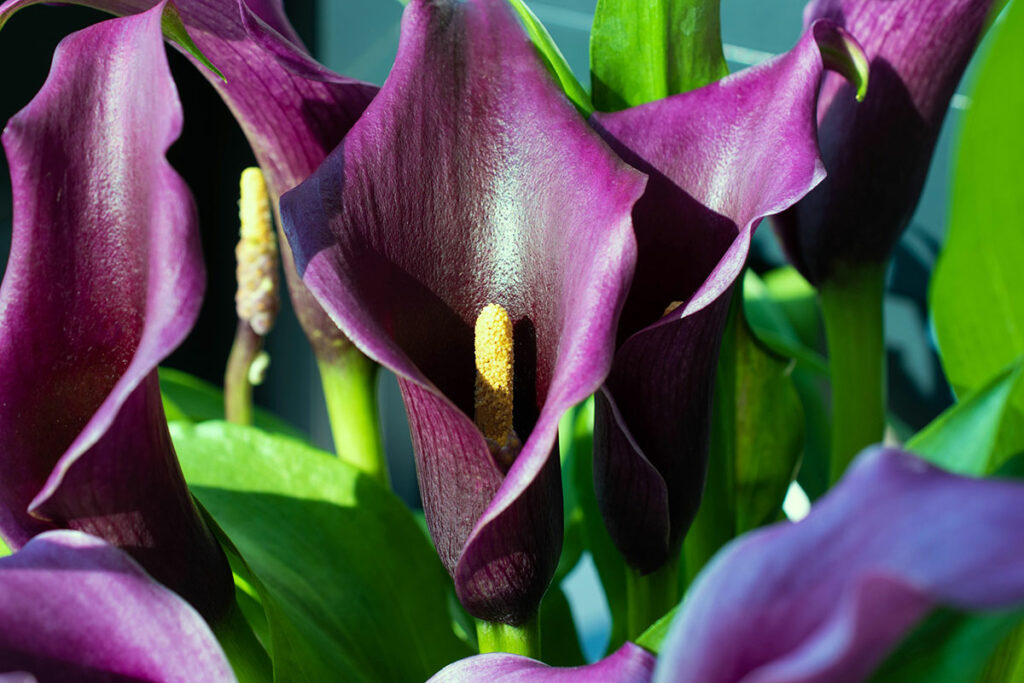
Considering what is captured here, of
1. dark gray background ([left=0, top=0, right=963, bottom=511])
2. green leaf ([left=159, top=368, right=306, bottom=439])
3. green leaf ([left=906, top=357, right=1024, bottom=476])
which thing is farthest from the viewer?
dark gray background ([left=0, top=0, right=963, bottom=511])

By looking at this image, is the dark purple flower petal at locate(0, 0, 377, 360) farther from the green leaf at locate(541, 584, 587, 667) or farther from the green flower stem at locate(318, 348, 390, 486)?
the green leaf at locate(541, 584, 587, 667)

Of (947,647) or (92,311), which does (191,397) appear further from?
(947,647)

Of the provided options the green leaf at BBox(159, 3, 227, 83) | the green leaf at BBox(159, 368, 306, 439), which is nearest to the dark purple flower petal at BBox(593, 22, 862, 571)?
the green leaf at BBox(159, 3, 227, 83)

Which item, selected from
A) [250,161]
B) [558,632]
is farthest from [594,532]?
[250,161]

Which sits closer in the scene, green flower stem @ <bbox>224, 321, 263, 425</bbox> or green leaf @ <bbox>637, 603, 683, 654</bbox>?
green leaf @ <bbox>637, 603, 683, 654</bbox>

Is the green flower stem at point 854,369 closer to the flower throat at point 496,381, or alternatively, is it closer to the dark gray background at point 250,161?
the flower throat at point 496,381

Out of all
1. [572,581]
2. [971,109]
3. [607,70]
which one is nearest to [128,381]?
[607,70]

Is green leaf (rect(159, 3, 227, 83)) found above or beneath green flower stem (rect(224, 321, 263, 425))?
above
